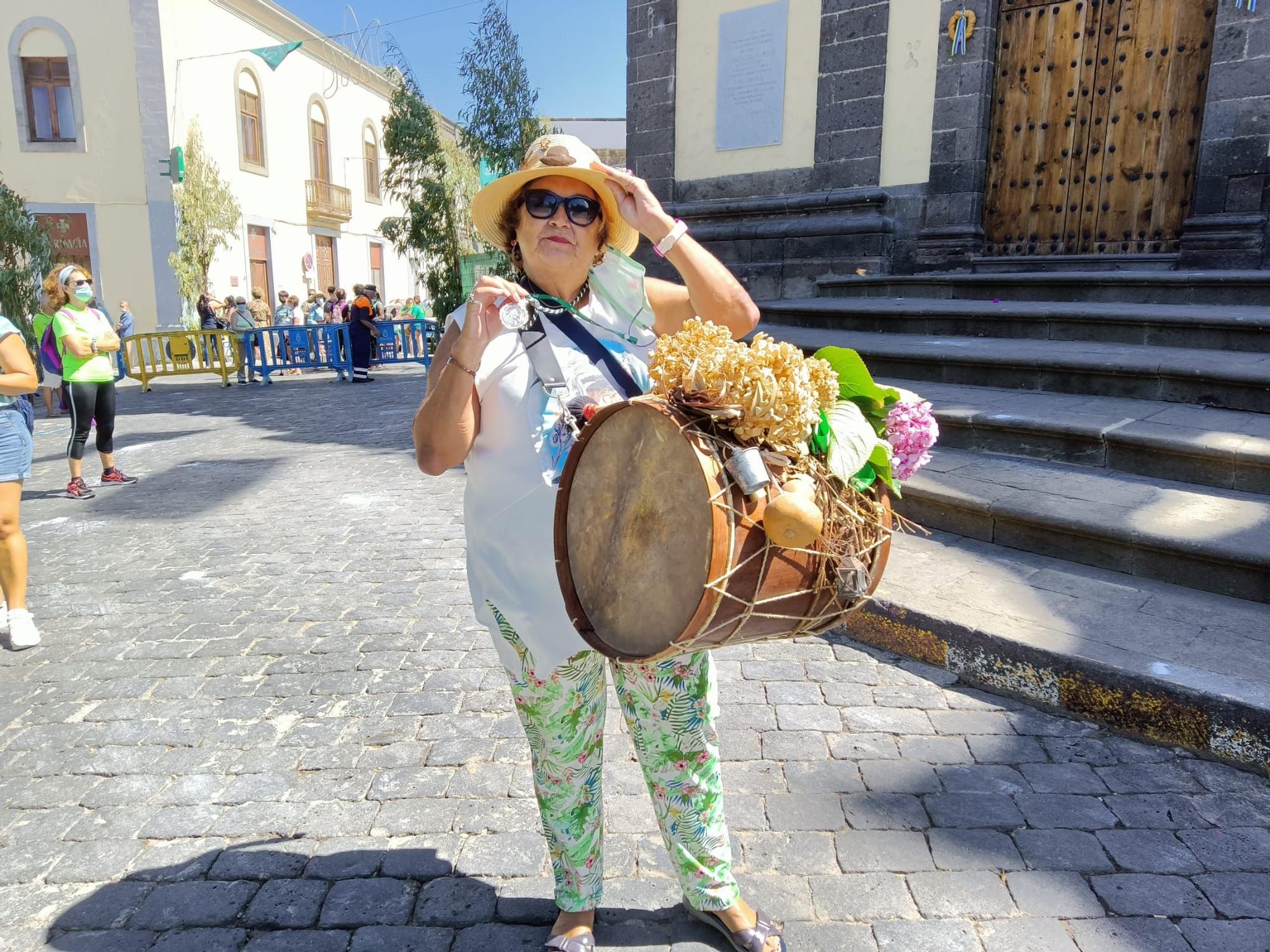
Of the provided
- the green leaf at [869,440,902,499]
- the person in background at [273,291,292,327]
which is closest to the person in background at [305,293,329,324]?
the person in background at [273,291,292,327]

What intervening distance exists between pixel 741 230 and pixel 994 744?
905cm

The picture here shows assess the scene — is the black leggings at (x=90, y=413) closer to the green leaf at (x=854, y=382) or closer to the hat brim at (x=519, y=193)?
Answer: the hat brim at (x=519, y=193)

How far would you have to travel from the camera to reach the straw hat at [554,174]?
198 centimetres

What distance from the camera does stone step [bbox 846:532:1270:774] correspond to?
9.61ft

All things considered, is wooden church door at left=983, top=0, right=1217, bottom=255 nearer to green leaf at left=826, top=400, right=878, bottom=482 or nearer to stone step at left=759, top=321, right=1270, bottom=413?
stone step at left=759, top=321, right=1270, bottom=413

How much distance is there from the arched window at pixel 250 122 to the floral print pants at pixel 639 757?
2687cm

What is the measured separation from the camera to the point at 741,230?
36.6ft

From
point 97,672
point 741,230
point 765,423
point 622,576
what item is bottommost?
point 97,672

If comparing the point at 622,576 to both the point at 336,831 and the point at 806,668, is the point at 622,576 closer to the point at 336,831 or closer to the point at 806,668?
the point at 336,831

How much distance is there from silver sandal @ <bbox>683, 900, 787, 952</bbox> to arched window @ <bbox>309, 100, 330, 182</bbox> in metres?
30.5

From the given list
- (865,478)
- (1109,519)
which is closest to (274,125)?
(1109,519)

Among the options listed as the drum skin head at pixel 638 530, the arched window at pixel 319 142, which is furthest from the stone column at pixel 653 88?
the arched window at pixel 319 142

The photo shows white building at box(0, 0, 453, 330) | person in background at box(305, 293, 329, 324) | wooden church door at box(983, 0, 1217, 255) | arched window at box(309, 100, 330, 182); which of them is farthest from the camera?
arched window at box(309, 100, 330, 182)

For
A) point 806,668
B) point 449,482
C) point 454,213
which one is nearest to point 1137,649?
point 806,668
